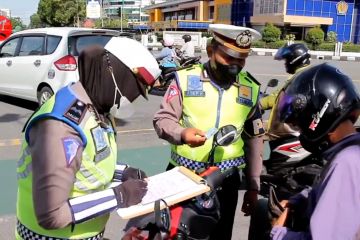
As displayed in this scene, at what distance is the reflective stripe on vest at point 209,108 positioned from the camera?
245 centimetres

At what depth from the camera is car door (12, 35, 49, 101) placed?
7.77 metres

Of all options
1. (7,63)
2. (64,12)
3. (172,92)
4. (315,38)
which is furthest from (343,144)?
(64,12)

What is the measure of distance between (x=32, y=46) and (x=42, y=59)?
1.97ft

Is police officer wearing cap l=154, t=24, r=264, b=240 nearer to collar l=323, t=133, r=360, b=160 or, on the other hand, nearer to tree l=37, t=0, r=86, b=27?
collar l=323, t=133, r=360, b=160

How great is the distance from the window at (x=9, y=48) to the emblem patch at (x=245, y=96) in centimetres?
706

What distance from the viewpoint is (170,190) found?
6.40 feet

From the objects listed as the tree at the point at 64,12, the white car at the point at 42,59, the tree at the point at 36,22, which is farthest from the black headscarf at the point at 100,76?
the tree at the point at 36,22

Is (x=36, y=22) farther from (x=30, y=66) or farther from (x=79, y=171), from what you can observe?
(x=79, y=171)

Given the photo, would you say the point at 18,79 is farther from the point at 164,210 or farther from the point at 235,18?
the point at 235,18

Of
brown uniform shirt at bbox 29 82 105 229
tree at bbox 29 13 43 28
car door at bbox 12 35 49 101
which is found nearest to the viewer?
brown uniform shirt at bbox 29 82 105 229

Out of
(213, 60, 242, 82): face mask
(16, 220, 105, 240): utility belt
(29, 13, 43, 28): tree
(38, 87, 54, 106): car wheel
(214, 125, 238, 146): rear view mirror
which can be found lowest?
(38, 87, 54, 106): car wheel

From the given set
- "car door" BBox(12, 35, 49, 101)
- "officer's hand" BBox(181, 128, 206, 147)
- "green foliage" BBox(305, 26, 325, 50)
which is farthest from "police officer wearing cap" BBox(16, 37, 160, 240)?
"green foliage" BBox(305, 26, 325, 50)

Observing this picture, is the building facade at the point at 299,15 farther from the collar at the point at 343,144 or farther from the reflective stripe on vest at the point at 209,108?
the collar at the point at 343,144

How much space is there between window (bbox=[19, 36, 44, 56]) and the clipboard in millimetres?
6409
